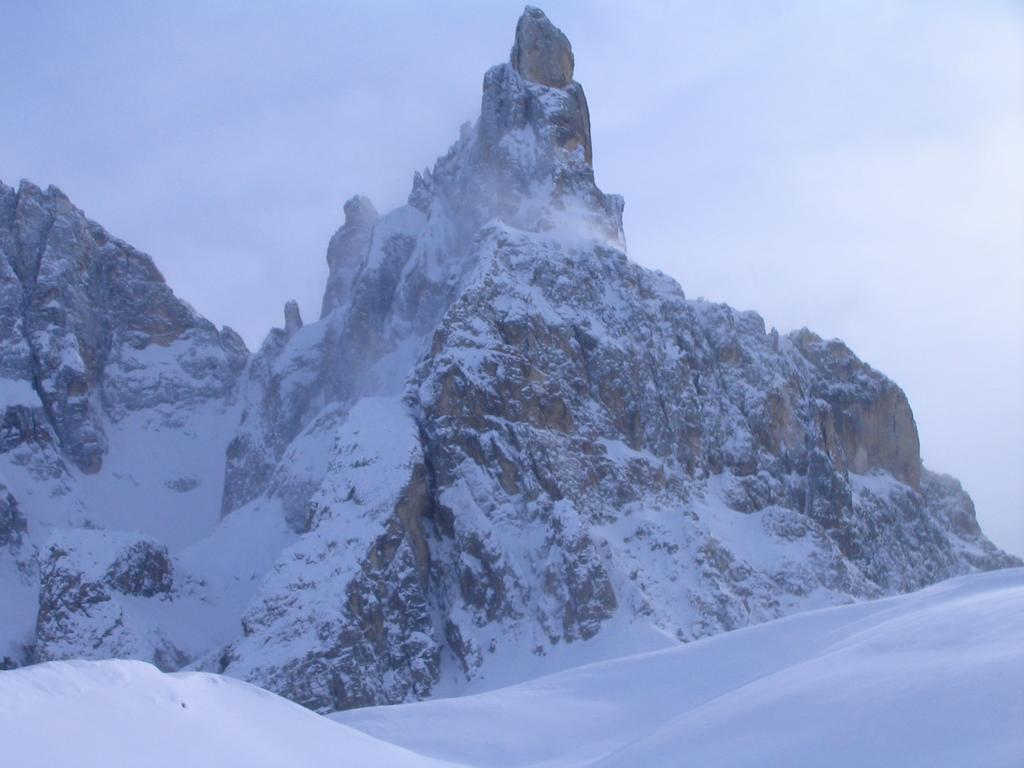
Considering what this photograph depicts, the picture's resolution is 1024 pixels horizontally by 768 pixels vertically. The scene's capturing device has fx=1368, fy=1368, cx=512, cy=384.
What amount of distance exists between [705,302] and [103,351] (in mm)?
61748

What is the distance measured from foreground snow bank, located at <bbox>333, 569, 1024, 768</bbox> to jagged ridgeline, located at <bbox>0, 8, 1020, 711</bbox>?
33.6 metres

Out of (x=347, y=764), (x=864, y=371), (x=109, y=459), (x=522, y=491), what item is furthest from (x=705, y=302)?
(x=347, y=764)

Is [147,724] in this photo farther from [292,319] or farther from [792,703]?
[292,319]

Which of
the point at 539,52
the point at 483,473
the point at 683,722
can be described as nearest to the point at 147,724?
the point at 683,722

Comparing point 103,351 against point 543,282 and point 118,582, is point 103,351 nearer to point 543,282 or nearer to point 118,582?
point 118,582

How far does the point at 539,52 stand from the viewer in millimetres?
104125

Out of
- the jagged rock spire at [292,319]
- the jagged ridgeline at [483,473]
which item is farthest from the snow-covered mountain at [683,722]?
the jagged rock spire at [292,319]

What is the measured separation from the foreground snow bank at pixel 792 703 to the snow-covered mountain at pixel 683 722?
4 centimetres

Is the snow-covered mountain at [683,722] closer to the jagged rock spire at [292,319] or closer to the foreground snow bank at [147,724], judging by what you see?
the foreground snow bank at [147,724]

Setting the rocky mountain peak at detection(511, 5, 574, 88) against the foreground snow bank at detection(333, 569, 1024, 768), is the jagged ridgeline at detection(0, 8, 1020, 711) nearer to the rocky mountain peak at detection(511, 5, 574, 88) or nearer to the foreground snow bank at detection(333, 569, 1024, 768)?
the rocky mountain peak at detection(511, 5, 574, 88)

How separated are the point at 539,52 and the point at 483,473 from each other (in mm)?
40553

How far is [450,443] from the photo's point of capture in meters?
77.9

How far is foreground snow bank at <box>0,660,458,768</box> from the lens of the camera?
51.5 feet

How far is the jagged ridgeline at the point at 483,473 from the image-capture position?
71.6 metres
